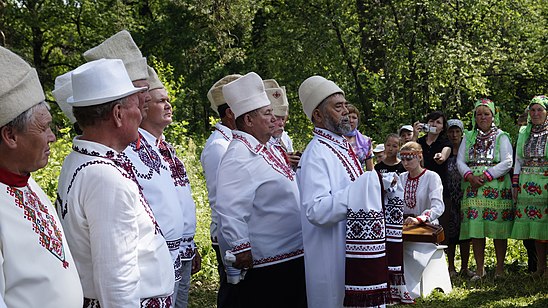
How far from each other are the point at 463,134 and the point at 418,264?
206cm

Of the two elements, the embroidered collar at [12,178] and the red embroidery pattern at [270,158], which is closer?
the embroidered collar at [12,178]

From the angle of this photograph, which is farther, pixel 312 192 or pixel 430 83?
pixel 430 83

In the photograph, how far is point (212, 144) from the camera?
5812 millimetres

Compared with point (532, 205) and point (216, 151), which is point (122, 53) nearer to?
point (216, 151)

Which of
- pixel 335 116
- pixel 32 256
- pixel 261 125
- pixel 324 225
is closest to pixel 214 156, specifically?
pixel 261 125

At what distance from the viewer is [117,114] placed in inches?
116

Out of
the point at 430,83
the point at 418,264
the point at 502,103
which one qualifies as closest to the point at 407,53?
the point at 430,83

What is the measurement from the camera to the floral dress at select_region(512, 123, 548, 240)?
7.94 meters

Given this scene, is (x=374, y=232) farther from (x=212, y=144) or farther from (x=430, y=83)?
(x=430, y=83)

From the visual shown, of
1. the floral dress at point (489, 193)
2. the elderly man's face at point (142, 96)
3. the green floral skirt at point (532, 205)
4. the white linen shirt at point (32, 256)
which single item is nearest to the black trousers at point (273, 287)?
the elderly man's face at point (142, 96)

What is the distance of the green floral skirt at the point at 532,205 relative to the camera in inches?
313

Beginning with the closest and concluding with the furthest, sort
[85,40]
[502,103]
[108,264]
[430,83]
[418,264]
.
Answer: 1. [108,264]
2. [418,264]
3. [430,83]
4. [502,103]
5. [85,40]

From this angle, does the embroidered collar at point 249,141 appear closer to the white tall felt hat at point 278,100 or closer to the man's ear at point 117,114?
the white tall felt hat at point 278,100

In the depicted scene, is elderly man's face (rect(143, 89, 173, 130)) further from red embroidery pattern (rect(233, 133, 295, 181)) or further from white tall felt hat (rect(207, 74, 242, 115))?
white tall felt hat (rect(207, 74, 242, 115))
